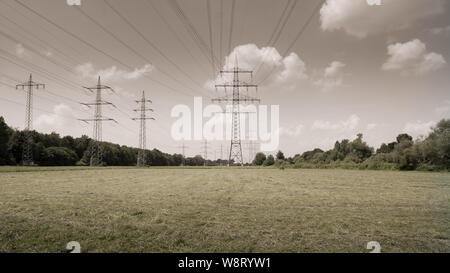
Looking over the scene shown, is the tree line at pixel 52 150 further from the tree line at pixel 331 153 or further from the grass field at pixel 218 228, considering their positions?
the grass field at pixel 218 228

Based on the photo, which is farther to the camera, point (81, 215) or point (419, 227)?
point (81, 215)

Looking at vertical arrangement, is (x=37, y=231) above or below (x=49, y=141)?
below

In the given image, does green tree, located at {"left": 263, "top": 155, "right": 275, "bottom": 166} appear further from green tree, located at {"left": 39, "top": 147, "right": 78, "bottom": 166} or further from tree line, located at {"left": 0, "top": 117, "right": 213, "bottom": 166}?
green tree, located at {"left": 39, "top": 147, "right": 78, "bottom": 166}

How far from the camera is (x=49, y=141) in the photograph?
11725cm

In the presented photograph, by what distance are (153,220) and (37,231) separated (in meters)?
3.55

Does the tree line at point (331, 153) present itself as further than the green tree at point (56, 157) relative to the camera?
No

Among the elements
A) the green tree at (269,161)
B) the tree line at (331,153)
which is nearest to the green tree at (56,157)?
the tree line at (331,153)

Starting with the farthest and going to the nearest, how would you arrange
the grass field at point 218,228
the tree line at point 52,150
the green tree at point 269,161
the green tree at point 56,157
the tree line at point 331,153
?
1. the green tree at point 269,161
2. the green tree at point 56,157
3. the tree line at point 52,150
4. the tree line at point 331,153
5. the grass field at point 218,228

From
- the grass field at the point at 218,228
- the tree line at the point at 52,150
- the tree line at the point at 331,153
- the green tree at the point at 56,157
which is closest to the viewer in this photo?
the grass field at the point at 218,228

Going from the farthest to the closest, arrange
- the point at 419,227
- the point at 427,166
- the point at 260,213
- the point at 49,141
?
1. the point at 49,141
2. the point at 427,166
3. the point at 260,213
4. the point at 419,227

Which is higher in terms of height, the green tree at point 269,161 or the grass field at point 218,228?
the grass field at point 218,228
